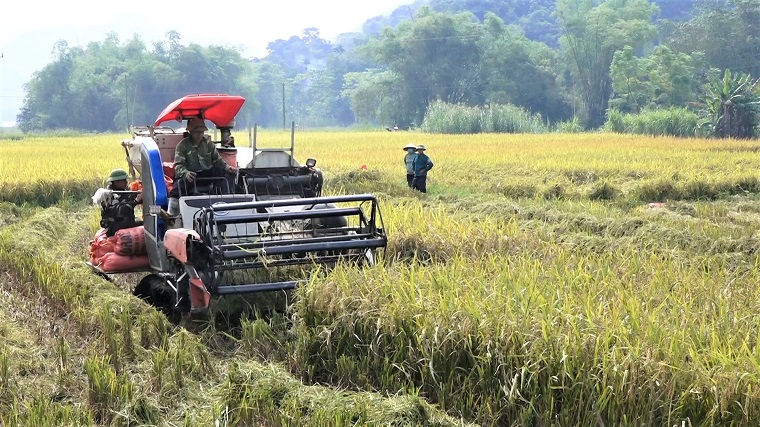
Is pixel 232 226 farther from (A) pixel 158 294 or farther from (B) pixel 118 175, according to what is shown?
(B) pixel 118 175

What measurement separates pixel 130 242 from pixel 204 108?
1.53 m

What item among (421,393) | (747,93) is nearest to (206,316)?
(421,393)

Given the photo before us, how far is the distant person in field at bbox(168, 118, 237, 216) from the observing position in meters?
8.05

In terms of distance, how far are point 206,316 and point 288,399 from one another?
2521mm

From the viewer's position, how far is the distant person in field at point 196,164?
26.4ft

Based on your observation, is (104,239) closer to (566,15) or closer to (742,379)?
(742,379)

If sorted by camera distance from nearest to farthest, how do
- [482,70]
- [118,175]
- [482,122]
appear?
[118,175] < [482,122] < [482,70]

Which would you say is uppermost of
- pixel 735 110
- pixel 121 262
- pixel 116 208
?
pixel 735 110

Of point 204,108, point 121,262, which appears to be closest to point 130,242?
point 121,262

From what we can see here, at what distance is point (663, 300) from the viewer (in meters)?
5.35

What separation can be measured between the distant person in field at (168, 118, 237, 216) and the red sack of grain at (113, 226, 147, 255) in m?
0.51

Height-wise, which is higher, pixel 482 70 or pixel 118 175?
pixel 482 70

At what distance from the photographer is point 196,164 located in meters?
8.28

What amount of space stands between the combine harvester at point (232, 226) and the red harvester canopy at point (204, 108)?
0.01 m
